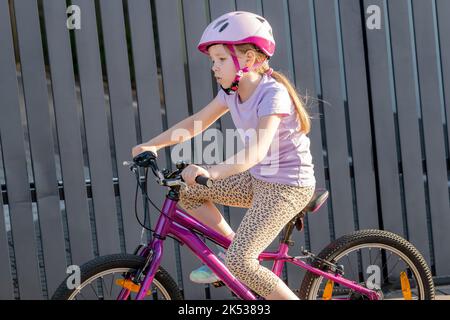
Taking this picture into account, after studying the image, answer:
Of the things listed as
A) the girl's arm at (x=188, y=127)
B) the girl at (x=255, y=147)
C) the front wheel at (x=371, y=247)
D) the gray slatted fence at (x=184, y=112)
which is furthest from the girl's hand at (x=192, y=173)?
the gray slatted fence at (x=184, y=112)

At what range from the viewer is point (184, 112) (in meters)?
4.82

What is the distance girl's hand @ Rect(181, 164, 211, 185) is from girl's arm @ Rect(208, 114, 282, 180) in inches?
2.2

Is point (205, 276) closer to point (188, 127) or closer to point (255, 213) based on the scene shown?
point (255, 213)

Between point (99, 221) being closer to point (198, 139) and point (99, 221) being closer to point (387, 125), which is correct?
point (198, 139)

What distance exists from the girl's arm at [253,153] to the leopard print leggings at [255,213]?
0.27m

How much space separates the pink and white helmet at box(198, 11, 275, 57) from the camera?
327 cm

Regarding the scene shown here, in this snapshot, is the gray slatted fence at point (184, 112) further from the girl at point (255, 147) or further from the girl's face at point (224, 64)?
the girl's face at point (224, 64)

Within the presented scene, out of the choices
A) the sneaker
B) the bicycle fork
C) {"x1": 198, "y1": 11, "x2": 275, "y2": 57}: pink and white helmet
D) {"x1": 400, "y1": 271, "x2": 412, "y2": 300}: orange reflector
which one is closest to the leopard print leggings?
the sneaker

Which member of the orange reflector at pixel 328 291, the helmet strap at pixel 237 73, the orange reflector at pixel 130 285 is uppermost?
the helmet strap at pixel 237 73

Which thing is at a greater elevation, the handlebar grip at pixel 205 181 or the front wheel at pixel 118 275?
the handlebar grip at pixel 205 181

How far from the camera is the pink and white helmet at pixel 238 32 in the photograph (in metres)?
3.27

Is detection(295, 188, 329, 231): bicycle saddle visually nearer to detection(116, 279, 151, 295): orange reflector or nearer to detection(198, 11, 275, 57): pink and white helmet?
detection(198, 11, 275, 57): pink and white helmet

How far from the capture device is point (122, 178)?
15.7ft


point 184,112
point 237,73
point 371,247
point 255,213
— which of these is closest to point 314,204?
point 255,213
